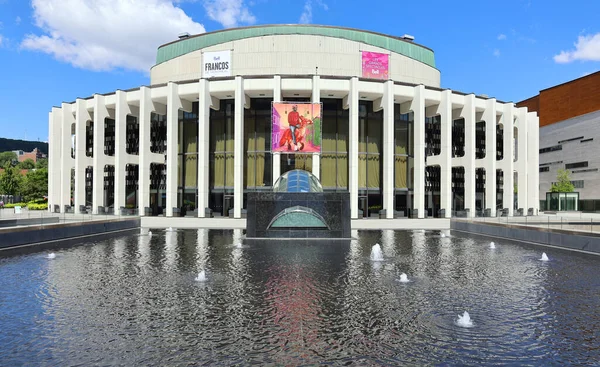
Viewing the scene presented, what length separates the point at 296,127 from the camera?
37531 millimetres

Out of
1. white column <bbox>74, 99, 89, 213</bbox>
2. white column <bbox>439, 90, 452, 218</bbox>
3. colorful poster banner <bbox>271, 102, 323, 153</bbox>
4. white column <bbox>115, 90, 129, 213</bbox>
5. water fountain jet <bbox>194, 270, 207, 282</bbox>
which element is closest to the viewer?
water fountain jet <bbox>194, 270, 207, 282</bbox>

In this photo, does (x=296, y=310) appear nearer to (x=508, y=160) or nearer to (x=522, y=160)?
(x=508, y=160)

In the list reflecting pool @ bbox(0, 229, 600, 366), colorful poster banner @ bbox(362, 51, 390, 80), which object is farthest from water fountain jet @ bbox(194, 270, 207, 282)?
colorful poster banner @ bbox(362, 51, 390, 80)

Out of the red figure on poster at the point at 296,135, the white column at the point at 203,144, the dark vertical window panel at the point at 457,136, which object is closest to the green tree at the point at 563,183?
the dark vertical window panel at the point at 457,136

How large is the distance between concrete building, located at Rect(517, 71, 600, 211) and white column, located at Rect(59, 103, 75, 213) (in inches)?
2731

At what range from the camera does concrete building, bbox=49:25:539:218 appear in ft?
134

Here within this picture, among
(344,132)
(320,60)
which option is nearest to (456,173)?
(344,132)

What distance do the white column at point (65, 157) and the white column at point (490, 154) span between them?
47897 mm

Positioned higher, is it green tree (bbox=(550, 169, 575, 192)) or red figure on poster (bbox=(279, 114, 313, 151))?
red figure on poster (bbox=(279, 114, 313, 151))

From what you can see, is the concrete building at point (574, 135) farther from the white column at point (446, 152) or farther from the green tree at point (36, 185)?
the green tree at point (36, 185)

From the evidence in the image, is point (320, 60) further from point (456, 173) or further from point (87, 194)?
point (87, 194)

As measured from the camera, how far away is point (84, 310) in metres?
8.88

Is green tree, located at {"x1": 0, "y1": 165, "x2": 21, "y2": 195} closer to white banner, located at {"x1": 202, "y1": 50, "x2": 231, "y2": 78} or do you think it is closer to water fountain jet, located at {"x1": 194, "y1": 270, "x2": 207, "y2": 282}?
white banner, located at {"x1": 202, "y1": 50, "x2": 231, "y2": 78}

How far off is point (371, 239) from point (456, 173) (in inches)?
1246
